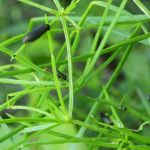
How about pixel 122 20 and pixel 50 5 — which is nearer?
pixel 122 20

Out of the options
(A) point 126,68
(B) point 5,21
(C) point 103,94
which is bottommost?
(C) point 103,94

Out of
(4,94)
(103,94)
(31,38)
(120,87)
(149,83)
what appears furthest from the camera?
(4,94)

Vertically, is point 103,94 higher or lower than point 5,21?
lower

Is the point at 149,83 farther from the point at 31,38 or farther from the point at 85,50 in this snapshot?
the point at 31,38

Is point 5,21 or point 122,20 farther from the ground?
point 5,21

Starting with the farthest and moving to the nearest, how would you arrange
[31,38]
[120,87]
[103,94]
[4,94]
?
[4,94] → [120,87] → [103,94] → [31,38]

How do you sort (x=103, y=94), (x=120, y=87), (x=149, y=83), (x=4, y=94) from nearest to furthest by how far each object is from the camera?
1. (x=103, y=94)
2. (x=149, y=83)
3. (x=120, y=87)
4. (x=4, y=94)

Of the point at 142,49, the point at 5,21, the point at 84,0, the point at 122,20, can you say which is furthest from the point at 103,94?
the point at 5,21

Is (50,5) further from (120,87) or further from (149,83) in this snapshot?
(149,83)

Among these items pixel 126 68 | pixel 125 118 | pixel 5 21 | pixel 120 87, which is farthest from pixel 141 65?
pixel 5 21
